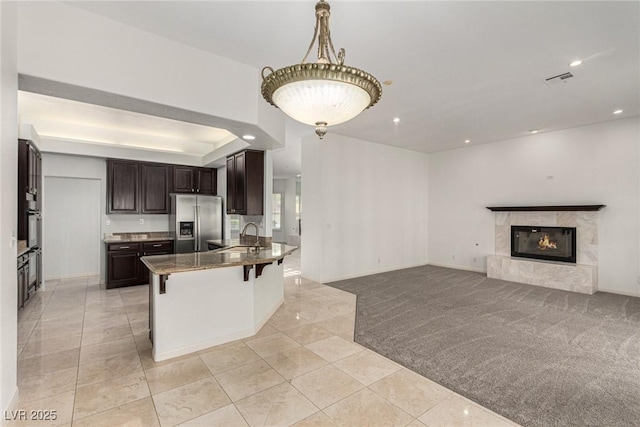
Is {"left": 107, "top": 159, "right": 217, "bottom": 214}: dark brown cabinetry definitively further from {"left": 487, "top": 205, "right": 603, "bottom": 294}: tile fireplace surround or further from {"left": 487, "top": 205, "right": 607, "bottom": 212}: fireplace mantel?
{"left": 487, "top": 205, "right": 603, "bottom": 294}: tile fireplace surround

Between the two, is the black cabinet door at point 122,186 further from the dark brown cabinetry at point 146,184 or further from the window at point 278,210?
the window at point 278,210

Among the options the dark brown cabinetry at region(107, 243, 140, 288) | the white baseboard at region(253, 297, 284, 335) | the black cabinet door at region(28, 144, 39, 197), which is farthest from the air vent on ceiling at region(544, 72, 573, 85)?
the black cabinet door at region(28, 144, 39, 197)

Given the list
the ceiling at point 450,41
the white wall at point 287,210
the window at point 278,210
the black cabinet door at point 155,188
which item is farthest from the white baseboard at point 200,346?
the window at point 278,210

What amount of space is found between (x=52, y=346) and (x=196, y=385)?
6.31 feet

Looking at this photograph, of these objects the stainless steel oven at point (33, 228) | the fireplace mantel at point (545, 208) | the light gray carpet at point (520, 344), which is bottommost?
the light gray carpet at point (520, 344)

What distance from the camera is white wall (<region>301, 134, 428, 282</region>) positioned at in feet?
19.6

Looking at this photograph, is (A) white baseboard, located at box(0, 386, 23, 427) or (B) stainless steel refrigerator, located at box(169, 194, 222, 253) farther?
(B) stainless steel refrigerator, located at box(169, 194, 222, 253)

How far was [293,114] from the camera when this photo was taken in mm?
1920

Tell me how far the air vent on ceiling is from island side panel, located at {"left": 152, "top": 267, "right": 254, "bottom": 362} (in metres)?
4.29

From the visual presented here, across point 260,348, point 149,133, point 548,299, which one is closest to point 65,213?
point 149,133

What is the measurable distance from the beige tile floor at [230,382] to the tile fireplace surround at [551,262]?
167 inches

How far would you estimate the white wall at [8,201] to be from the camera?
1908 millimetres

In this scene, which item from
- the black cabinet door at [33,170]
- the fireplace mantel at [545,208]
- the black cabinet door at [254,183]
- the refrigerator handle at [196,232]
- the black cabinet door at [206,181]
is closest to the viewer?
the black cabinet door at [33,170]

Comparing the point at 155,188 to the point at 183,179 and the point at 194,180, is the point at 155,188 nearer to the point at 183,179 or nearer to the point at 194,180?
the point at 183,179
